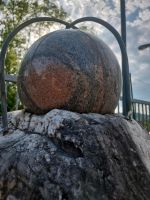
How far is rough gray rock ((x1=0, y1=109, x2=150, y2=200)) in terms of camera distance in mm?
2537

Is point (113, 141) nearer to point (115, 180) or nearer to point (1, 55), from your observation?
point (115, 180)

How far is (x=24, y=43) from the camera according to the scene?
18.2 metres

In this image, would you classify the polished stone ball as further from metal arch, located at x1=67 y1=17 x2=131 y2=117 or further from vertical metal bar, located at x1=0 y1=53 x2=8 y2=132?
metal arch, located at x1=67 y1=17 x2=131 y2=117

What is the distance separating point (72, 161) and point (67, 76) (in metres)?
0.90

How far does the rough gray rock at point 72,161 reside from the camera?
2537 mm

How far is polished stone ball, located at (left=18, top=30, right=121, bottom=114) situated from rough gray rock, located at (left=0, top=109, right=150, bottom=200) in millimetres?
216

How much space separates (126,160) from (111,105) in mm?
820

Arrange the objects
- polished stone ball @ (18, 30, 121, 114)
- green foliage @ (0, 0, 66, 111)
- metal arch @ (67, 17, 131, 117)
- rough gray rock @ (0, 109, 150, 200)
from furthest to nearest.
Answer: green foliage @ (0, 0, 66, 111), metal arch @ (67, 17, 131, 117), polished stone ball @ (18, 30, 121, 114), rough gray rock @ (0, 109, 150, 200)

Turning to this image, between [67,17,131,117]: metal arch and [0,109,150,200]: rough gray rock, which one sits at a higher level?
[67,17,131,117]: metal arch

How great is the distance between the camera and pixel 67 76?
3227 mm

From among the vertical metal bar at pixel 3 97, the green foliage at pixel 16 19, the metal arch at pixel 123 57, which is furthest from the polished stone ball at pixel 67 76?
the green foliage at pixel 16 19

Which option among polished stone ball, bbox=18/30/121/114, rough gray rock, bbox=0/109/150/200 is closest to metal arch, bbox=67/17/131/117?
polished stone ball, bbox=18/30/121/114

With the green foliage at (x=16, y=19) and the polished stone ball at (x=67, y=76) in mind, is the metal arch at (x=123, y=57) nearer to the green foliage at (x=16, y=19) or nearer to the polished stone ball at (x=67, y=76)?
the polished stone ball at (x=67, y=76)

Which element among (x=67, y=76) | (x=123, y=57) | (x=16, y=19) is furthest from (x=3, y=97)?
(x=16, y=19)
